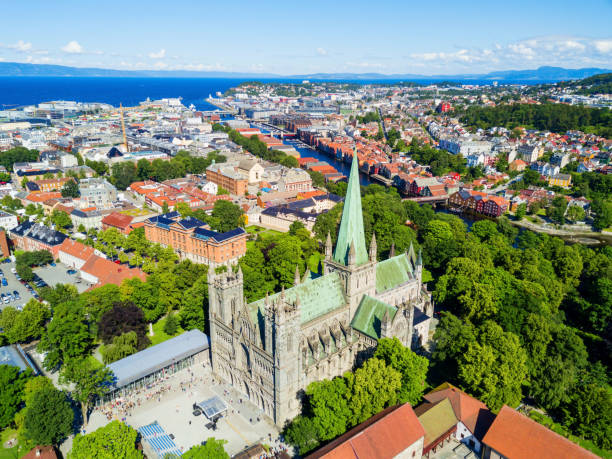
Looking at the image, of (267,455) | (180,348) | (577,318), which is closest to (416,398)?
(267,455)

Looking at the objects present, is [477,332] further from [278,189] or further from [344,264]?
[278,189]

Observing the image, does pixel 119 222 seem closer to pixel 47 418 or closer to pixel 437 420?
pixel 47 418

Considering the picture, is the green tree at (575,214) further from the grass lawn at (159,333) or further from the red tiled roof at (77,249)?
the red tiled roof at (77,249)

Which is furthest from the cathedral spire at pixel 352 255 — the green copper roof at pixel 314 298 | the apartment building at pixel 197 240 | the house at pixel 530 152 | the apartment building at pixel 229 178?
the house at pixel 530 152

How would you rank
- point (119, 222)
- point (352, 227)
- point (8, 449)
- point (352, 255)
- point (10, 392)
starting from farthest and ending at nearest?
point (119, 222) < point (352, 227) < point (352, 255) < point (10, 392) < point (8, 449)

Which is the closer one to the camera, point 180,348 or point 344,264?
point 344,264

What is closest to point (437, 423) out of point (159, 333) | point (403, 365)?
point (403, 365)

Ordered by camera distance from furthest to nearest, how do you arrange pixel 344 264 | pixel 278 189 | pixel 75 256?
pixel 278 189
pixel 75 256
pixel 344 264
